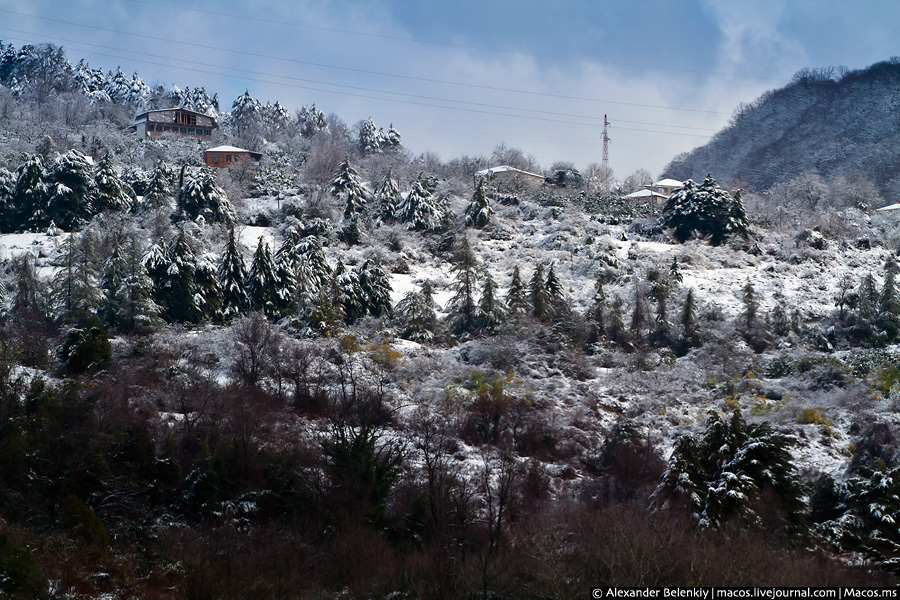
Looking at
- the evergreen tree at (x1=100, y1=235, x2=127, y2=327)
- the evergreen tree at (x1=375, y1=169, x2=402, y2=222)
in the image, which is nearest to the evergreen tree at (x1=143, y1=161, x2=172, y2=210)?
the evergreen tree at (x1=100, y1=235, x2=127, y2=327)

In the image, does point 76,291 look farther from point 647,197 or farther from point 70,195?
point 647,197

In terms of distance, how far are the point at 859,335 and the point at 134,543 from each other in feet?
119

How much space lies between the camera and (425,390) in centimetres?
3108

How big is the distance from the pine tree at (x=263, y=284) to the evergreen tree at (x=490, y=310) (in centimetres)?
1145

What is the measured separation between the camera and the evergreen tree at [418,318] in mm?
37031

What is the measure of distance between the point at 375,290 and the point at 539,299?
9.31 metres

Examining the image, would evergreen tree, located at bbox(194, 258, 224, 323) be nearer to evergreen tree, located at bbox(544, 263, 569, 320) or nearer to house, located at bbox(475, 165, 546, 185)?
evergreen tree, located at bbox(544, 263, 569, 320)

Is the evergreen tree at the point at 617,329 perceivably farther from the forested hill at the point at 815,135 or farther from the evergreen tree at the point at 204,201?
the forested hill at the point at 815,135

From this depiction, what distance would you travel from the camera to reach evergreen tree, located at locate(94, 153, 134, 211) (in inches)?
1933

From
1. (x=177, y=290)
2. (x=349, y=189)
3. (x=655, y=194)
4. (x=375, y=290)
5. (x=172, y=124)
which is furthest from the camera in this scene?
(x=172, y=124)

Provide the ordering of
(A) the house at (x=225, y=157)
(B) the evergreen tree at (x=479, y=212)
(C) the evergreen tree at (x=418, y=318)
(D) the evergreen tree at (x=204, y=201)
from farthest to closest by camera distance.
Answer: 1. (A) the house at (x=225, y=157)
2. (B) the evergreen tree at (x=479, y=212)
3. (D) the evergreen tree at (x=204, y=201)
4. (C) the evergreen tree at (x=418, y=318)

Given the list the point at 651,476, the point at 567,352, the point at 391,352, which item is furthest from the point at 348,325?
the point at 651,476

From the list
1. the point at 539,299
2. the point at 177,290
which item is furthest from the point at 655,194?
the point at 177,290

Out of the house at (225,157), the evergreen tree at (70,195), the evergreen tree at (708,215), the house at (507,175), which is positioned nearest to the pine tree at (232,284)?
the evergreen tree at (70,195)
